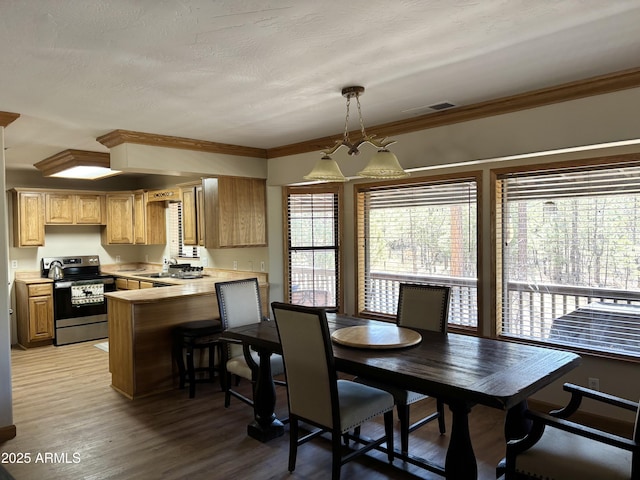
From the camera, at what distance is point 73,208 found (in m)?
6.89

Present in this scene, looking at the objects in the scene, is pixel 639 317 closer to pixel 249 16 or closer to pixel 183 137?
pixel 249 16

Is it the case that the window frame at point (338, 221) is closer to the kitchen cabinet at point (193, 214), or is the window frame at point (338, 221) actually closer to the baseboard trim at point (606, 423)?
the kitchen cabinet at point (193, 214)

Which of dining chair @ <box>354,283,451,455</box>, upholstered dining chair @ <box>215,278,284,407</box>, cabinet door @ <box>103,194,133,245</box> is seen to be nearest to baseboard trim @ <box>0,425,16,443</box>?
upholstered dining chair @ <box>215,278,284,407</box>

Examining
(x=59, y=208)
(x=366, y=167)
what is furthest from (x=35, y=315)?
(x=366, y=167)

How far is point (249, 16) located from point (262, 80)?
885mm

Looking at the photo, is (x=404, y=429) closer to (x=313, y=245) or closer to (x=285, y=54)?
(x=285, y=54)

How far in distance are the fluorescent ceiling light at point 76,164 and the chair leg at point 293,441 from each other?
3347mm

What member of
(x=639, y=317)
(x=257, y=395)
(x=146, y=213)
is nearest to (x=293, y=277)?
(x=257, y=395)

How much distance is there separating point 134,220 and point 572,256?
19.9 ft

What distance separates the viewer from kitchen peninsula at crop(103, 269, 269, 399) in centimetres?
423

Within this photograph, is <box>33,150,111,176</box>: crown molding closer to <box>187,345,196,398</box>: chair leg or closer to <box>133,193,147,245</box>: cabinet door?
<box>133,193,147,245</box>: cabinet door

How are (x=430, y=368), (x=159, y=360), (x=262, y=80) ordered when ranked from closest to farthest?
(x=430, y=368) → (x=262, y=80) → (x=159, y=360)

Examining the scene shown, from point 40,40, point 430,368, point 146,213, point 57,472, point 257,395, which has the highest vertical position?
point 40,40

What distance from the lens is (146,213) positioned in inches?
280
